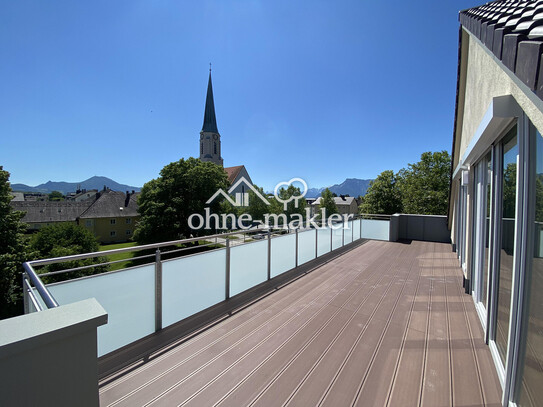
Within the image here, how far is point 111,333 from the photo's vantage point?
2463 mm

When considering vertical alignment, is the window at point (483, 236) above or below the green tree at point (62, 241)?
above

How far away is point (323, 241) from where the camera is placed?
22.3ft

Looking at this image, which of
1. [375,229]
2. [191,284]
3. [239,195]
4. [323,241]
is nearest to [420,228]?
[375,229]

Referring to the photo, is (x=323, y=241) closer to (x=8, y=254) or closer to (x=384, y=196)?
(x=8, y=254)

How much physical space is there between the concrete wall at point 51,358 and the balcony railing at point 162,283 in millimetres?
345

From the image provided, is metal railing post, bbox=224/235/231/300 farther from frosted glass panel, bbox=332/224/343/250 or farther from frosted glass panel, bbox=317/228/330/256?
frosted glass panel, bbox=332/224/343/250

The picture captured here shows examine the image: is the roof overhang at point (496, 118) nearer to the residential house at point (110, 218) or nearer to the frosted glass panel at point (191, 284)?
the frosted glass panel at point (191, 284)

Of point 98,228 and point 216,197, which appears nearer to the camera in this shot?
point 216,197

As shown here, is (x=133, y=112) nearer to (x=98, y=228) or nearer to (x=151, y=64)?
(x=151, y=64)

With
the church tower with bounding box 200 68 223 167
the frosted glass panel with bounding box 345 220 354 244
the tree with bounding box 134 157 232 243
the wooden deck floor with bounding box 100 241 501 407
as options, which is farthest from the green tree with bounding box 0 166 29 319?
the church tower with bounding box 200 68 223 167

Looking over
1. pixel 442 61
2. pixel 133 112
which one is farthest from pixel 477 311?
pixel 133 112

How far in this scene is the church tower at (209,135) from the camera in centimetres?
5641

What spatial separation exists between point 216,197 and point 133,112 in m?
10.2

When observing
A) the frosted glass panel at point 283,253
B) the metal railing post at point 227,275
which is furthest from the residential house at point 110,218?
the metal railing post at point 227,275
